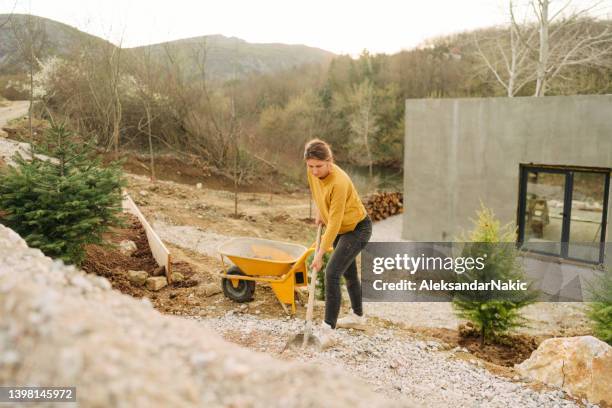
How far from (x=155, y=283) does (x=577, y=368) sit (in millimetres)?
4586

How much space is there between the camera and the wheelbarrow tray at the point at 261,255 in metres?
5.00

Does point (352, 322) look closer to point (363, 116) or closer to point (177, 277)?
point (177, 277)

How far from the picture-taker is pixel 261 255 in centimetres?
543

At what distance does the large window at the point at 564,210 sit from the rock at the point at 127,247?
24.0 ft

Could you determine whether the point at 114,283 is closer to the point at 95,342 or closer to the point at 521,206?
the point at 95,342

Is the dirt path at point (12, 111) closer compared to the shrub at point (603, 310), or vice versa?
the shrub at point (603, 310)

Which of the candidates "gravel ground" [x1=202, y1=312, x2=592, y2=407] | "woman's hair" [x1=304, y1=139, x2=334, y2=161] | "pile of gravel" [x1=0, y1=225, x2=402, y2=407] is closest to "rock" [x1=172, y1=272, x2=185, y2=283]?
"gravel ground" [x1=202, y1=312, x2=592, y2=407]

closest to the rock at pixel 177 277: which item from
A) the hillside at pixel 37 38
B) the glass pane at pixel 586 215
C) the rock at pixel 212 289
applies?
the rock at pixel 212 289

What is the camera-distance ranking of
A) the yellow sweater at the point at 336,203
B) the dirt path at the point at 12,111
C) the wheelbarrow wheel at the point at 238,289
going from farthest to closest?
1. the dirt path at the point at 12,111
2. the wheelbarrow wheel at the point at 238,289
3. the yellow sweater at the point at 336,203

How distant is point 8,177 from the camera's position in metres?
4.73

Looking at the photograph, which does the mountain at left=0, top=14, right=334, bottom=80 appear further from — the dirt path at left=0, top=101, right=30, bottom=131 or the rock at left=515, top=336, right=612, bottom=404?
the rock at left=515, top=336, right=612, bottom=404

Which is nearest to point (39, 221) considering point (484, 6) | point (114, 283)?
point (114, 283)

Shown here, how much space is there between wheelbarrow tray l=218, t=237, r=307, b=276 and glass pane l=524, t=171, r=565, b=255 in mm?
5927

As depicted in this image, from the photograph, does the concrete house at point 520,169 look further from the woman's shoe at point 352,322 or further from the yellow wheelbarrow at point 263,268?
the yellow wheelbarrow at point 263,268
